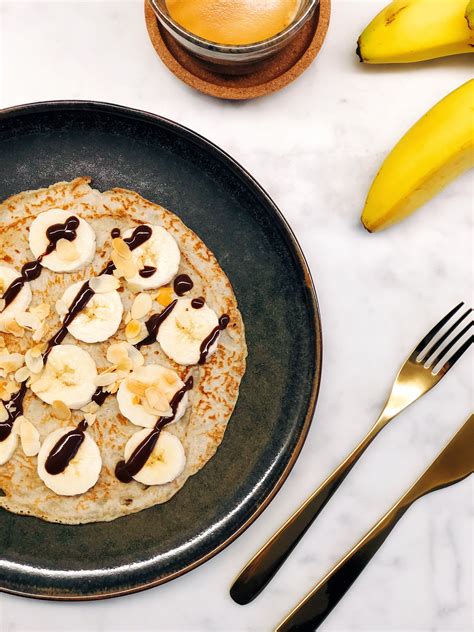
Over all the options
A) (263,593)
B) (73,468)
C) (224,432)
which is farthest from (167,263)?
(263,593)

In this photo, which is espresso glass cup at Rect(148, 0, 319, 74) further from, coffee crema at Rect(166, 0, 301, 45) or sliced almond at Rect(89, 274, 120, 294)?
sliced almond at Rect(89, 274, 120, 294)

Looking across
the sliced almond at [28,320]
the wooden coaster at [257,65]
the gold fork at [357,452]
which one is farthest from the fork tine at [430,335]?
the sliced almond at [28,320]

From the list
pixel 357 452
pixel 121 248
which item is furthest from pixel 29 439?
pixel 357 452

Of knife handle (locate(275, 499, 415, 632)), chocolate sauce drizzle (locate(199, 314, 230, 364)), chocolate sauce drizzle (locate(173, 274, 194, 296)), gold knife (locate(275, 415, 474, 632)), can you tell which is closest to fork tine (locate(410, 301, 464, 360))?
gold knife (locate(275, 415, 474, 632))

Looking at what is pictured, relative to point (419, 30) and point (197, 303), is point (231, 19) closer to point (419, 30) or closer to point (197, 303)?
point (419, 30)

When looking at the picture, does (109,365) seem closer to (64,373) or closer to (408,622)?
(64,373)

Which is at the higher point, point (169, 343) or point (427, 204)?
point (427, 204)

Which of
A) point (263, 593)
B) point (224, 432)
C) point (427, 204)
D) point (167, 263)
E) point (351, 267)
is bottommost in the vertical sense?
point (263, 593)
